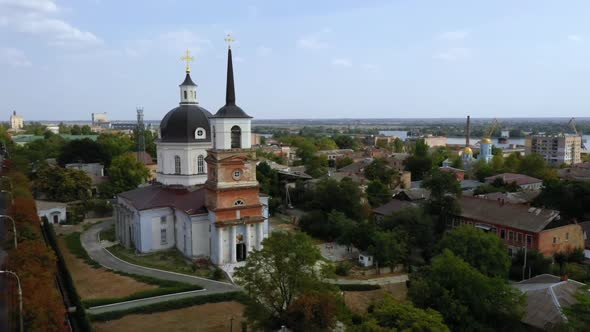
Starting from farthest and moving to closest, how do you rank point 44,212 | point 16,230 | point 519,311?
point 44,212
point 16,230
point 519,311

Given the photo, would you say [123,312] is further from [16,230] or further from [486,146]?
[486,146]

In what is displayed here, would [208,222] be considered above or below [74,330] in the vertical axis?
above

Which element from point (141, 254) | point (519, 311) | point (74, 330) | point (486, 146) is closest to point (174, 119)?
point (141, 254)

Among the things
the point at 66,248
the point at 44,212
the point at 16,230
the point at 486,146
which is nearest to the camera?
the point at 16,230

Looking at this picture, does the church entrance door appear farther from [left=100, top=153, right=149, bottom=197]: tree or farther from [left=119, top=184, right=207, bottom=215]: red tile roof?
[left=100, top=153, right=149, bottom=197]: tree

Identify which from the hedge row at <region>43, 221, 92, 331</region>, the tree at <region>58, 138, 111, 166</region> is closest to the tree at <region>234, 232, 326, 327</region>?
the hedge row at <region>43, 221, 92, 331</region>

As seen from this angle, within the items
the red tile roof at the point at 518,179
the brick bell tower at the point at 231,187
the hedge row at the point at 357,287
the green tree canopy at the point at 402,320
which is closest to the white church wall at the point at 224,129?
the brick bell tower at the point at 231,187

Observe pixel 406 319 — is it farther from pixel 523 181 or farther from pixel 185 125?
pixel 523 181
